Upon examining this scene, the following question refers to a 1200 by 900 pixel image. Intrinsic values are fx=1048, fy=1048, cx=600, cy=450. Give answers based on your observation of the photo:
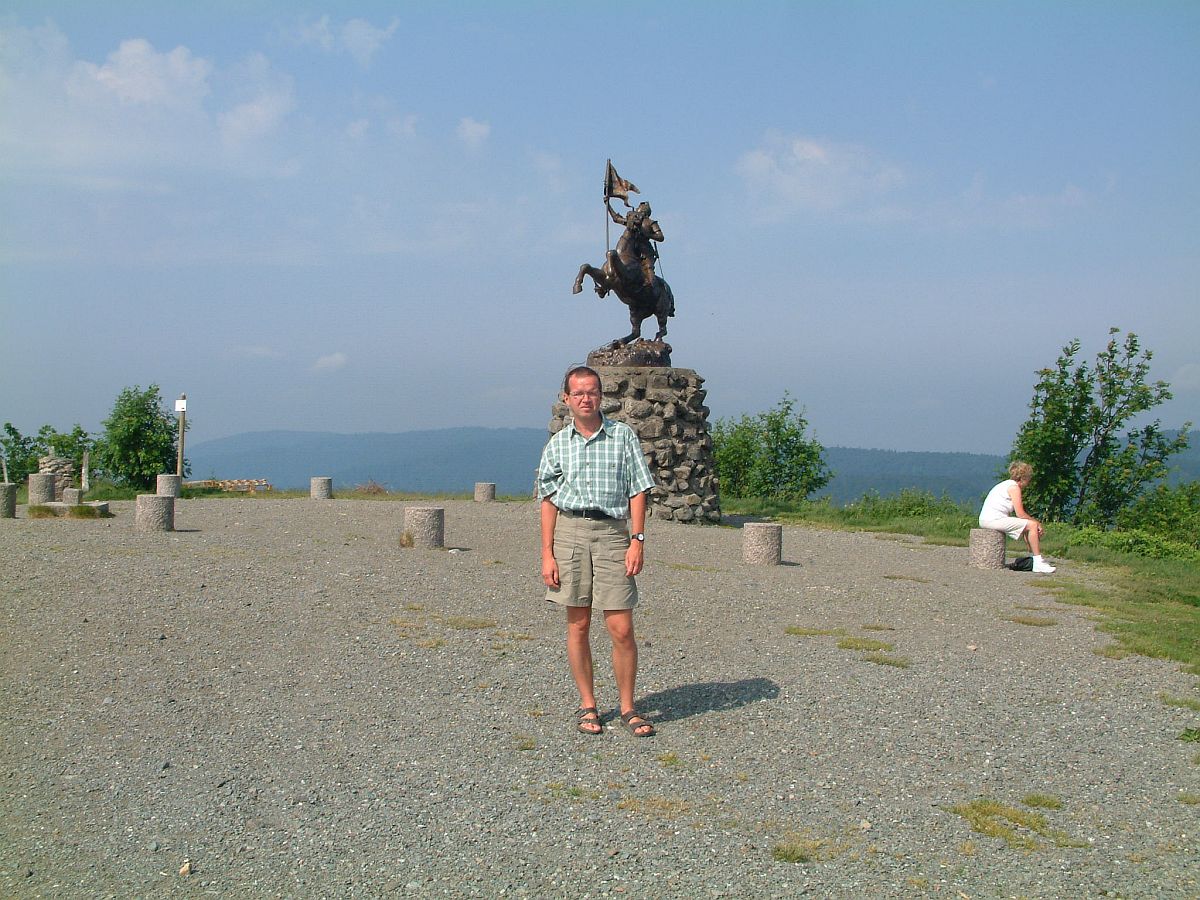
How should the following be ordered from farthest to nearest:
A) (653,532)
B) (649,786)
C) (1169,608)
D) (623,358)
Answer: (623,358) < (653,532) < (1169,608) < (649,786)

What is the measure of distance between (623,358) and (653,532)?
372cm

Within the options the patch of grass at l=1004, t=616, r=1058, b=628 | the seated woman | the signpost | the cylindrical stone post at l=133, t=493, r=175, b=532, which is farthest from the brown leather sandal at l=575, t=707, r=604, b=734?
the signpost

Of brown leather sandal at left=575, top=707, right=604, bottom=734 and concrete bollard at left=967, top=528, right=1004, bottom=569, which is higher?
concrete bollard at left=967, top=528, right=1004, bottom=569

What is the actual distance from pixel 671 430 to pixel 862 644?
937 centimetres

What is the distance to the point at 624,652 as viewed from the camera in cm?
555

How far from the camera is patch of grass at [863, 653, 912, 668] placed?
731cm

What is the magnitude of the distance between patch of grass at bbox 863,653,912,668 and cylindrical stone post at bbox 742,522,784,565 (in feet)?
15.9

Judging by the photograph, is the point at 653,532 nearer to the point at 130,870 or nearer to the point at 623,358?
the point at 623,358

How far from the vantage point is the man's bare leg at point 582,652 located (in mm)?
5508

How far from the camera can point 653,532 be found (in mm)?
15250

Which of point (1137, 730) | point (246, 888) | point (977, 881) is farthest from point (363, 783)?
point (1137, 730)

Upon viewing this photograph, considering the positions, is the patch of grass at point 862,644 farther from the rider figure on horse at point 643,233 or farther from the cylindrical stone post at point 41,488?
the cylindrical stone post at point 41,488

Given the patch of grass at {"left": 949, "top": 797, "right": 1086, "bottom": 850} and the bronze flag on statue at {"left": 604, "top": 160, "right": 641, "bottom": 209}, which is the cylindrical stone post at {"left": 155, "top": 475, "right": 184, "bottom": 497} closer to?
the bronze flag on statue at {"left": 604, "top": 160, "right": 641, "bottom": 209}

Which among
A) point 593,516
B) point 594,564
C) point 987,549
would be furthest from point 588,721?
point 987,549
